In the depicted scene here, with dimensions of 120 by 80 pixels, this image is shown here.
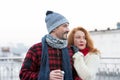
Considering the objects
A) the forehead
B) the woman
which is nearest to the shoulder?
the woman

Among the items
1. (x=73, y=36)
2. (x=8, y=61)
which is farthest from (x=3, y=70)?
(x=73, y=36)

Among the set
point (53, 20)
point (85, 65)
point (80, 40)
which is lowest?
point (85, 65)

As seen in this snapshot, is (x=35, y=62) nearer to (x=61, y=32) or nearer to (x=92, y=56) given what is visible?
(x=61, y=32)

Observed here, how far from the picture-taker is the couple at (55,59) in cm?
276

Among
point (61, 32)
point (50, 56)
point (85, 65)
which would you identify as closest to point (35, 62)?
point (50, 56)

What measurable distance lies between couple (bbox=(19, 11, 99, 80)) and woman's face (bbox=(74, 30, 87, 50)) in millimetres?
79

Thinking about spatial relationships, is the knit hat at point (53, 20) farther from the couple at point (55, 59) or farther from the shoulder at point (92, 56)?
the shoulder at point (92, 56)

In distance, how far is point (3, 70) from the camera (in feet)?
21.7

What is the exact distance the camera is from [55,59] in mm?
2812

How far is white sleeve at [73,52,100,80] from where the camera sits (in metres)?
2.89

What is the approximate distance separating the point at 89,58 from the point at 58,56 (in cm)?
33

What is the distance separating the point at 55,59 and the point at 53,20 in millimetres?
323

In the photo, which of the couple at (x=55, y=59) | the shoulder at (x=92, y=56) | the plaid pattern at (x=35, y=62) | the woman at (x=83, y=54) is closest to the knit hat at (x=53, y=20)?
the couple at (x=55, y=59)

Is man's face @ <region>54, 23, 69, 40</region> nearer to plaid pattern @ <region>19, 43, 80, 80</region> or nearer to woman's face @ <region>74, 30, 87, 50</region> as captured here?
plaid pattern @ <region>19, 43, 80, 80</region>
